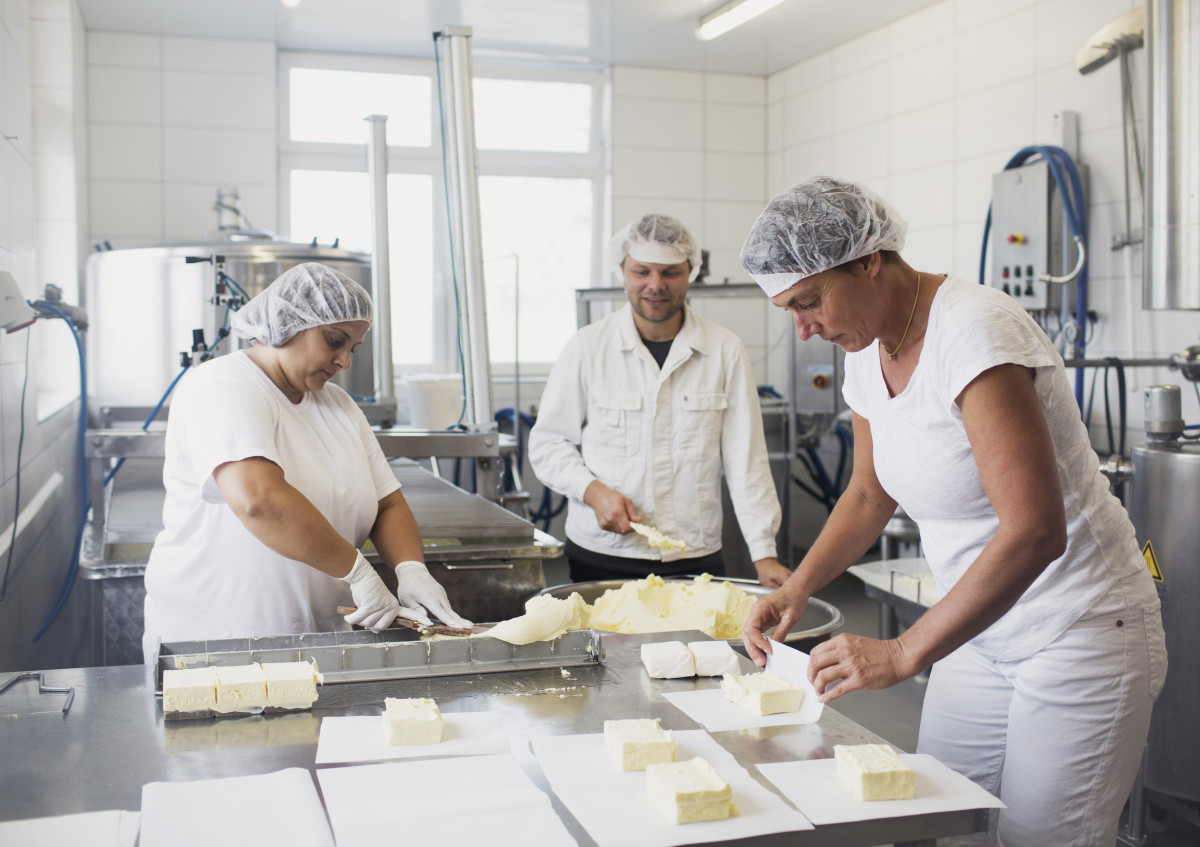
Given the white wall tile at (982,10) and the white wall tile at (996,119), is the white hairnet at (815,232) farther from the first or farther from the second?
the white wall tile at (982,10)

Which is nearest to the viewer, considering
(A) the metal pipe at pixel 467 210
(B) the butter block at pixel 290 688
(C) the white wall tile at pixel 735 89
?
(B) the butter block at pixel 290 688

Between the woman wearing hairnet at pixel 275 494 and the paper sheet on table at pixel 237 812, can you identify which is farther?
the woman wearing hairnet at pixel 275 494

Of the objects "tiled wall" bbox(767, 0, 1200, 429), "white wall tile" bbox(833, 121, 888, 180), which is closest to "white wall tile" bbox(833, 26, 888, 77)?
"tiled wall" bbox(767, 0, 1200, 429)

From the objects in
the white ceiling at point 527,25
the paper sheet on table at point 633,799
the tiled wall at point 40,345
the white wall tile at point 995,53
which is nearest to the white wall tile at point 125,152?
the tiled wall at point 40,345

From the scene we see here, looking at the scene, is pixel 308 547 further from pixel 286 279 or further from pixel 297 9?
pixel 297 9

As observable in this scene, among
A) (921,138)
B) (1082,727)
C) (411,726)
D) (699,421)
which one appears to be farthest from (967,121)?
(411,726)

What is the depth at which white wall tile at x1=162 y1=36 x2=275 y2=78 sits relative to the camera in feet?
16.7

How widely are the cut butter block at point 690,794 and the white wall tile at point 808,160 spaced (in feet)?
16.3

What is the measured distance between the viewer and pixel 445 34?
8.46 ft

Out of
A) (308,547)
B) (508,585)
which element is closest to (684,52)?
(508,585)

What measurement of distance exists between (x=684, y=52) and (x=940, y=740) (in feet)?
15.6

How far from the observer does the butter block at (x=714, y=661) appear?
1450 mm

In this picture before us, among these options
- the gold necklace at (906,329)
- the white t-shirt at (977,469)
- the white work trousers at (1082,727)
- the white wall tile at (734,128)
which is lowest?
the white work trousers at (1082,727)

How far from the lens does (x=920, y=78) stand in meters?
4.90
